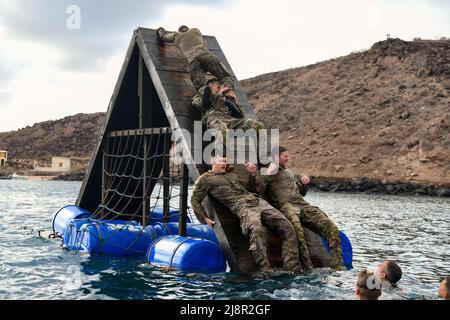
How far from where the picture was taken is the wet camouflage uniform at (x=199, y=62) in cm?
1530

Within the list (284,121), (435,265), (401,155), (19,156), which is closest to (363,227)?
(435,265)

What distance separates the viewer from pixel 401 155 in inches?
2384

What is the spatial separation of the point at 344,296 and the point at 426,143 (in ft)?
175

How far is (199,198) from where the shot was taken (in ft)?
40.5

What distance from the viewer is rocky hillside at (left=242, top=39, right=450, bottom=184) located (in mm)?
60312

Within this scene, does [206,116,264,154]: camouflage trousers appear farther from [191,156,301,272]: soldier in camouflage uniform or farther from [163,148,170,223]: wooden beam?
[163,148,170,223]: wooden beam

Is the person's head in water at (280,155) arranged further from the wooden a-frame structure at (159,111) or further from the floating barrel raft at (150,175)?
the wooden a-frame structure at (159,111)

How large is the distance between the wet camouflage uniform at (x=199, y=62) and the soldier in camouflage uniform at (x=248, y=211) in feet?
9.77

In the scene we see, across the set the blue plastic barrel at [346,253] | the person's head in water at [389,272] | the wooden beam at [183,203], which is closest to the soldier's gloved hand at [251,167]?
the wooden beam at [183,203]

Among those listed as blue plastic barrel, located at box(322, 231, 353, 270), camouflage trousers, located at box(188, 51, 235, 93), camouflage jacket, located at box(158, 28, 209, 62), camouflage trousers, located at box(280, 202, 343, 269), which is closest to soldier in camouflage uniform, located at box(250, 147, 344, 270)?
camouflage trousers, located at box(280, 202, 343, 269)

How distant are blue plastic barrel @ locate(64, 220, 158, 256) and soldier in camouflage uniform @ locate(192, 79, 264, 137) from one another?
3.45 m

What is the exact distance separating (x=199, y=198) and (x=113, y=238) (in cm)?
365

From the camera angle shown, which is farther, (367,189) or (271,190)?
(367,189)
